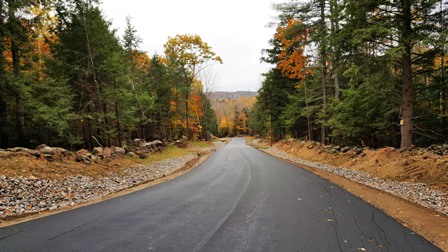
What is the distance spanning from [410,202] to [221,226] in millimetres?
5540

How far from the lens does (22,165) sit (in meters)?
8.84

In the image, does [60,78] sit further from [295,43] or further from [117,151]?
[295,43]

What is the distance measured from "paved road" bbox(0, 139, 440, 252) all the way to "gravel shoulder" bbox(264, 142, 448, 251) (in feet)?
1.17

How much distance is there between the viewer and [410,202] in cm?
688

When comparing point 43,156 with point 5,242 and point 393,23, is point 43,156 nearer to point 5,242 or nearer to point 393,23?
point 5,242

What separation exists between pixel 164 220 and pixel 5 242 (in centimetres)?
281

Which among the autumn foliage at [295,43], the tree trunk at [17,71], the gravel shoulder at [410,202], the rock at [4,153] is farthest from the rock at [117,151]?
the autumn foliage at [295,43]

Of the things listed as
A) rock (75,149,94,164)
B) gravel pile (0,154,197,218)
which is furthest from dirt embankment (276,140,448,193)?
rock (75,149,94,164)

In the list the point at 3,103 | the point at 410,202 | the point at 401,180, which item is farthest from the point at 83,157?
the point at 401,180

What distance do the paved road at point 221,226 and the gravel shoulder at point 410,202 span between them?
355mm

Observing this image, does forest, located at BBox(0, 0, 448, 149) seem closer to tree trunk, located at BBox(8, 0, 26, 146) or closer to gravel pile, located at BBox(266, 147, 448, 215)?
tree trunk, located at BBox(8, 0, 26, 146)

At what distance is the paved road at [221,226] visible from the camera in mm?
4203

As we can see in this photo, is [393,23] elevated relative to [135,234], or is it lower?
elevated

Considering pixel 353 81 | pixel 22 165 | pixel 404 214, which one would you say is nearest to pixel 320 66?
pixel 353 81
